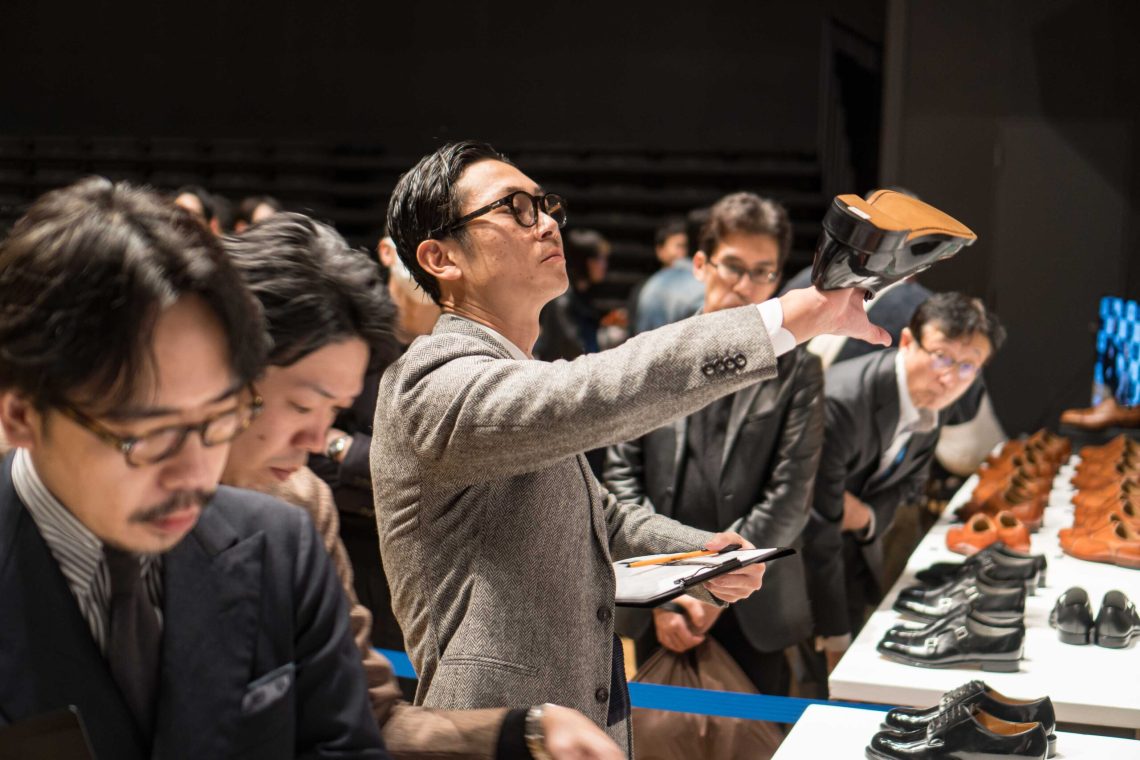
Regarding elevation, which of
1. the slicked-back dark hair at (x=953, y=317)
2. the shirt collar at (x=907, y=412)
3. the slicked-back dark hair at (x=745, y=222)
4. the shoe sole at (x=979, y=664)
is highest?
the slicked-back dark hair at (x=745, y=222)

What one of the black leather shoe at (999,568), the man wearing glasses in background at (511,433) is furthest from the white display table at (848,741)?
the black leather shoe at (999,568)

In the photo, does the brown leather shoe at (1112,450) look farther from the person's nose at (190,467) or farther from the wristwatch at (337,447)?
the person's nose at (190,467)

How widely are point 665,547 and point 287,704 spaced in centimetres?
92

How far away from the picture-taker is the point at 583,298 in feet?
23.9

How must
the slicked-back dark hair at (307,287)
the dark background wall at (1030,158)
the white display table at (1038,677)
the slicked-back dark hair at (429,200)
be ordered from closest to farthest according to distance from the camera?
the slicked-back dark hair at (307,287) → the slicked-back dark hair at (429,200) → the white display table at (1038,677) → the dark background wall at (1030,158)

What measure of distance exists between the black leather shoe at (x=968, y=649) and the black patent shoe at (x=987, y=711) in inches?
18.2

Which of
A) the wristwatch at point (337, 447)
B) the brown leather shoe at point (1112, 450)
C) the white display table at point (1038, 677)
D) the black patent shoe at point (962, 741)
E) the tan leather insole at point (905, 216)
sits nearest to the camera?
the tan leather insole at point (905, 216)

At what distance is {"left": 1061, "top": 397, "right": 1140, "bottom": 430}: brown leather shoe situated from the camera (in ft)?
19.1

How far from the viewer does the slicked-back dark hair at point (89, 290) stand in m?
0.89

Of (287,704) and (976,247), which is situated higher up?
(287,704)

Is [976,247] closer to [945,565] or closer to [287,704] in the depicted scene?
[945,565]

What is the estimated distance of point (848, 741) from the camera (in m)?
2.11

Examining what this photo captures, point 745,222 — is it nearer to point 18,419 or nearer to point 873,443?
point 873,443

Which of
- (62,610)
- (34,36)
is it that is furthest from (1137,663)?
(34,36)
